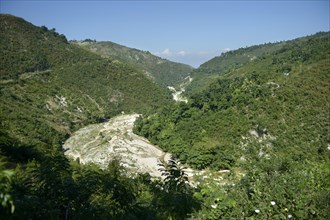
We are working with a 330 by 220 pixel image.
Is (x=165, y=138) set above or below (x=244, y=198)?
below

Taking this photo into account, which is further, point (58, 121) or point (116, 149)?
point (58, 121)

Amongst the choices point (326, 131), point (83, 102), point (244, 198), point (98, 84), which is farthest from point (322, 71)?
point (98, 84)

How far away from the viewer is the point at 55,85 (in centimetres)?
8238

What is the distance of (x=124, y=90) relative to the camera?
333 ft

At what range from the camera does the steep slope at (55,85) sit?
60.2 m

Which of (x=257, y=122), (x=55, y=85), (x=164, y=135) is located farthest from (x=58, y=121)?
(x=257, y=122)

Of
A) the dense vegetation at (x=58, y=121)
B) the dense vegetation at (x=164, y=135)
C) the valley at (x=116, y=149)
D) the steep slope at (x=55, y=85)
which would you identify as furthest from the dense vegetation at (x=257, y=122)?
the steep slope at (x=55, y=85)

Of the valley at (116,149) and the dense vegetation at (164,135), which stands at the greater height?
the dense vegetation at (164,135)

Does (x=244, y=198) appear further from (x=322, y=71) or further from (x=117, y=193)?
(x=322, y=71)

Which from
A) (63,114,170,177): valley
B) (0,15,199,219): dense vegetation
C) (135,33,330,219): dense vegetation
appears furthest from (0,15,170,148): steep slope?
(135,33,330,219): dense vegetation

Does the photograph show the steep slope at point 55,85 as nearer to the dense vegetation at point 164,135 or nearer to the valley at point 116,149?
the dense vegetation at point 164,135

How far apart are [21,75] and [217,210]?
7827cm

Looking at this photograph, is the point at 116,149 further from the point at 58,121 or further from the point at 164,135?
the point at 58,121

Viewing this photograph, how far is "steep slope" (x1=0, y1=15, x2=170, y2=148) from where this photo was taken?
198ft
